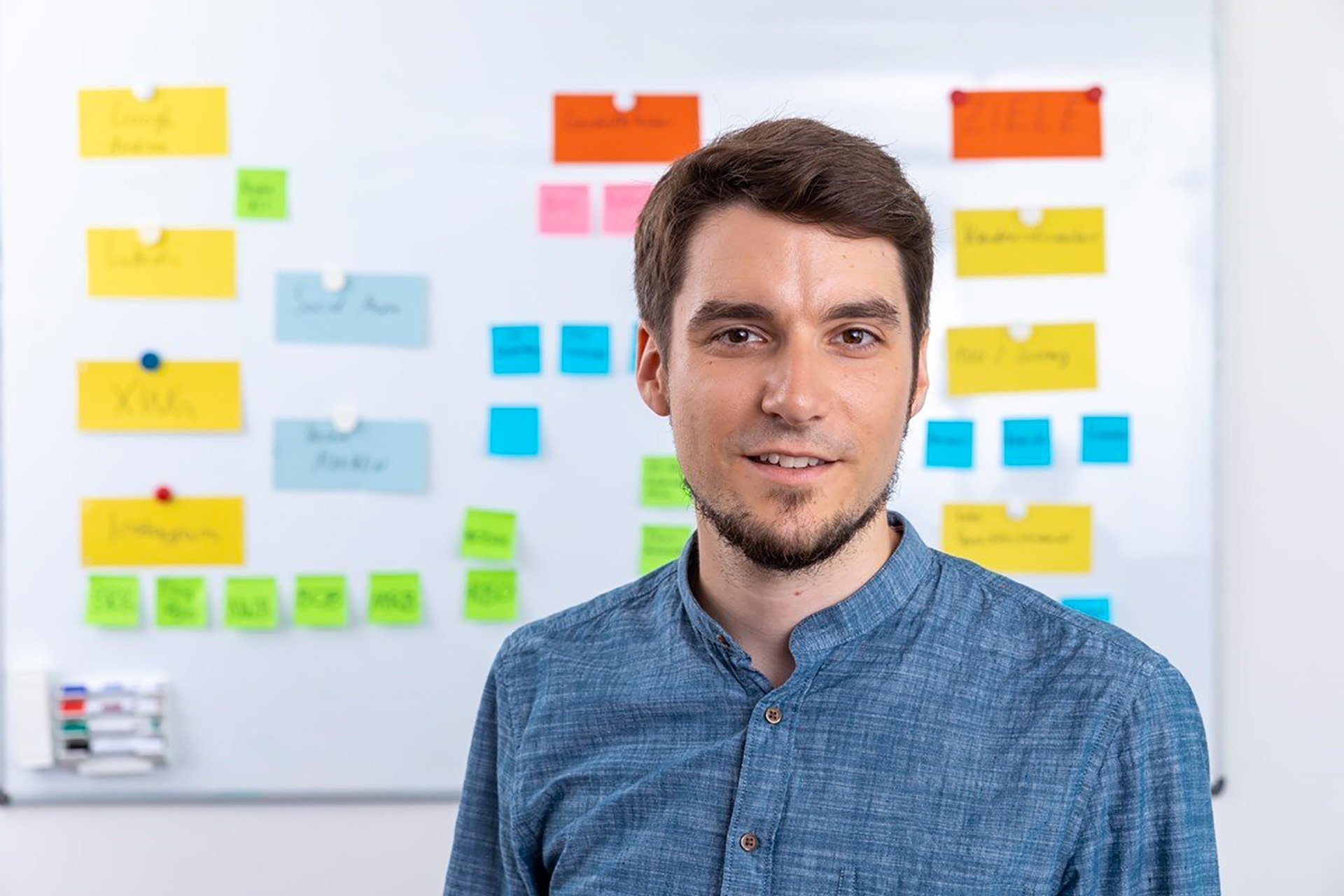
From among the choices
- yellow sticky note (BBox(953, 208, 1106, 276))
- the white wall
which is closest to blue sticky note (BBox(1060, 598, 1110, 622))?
the white wall

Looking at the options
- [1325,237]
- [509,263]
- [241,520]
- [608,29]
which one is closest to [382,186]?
[509,263]

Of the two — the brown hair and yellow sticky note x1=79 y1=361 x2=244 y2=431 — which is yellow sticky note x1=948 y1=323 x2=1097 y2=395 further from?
yellow sticky note x1=79 y1=361 x2=244 y2=431

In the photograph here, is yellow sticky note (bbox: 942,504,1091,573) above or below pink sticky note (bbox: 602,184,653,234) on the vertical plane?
below

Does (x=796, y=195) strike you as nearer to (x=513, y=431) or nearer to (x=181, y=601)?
(x=513, y=431)

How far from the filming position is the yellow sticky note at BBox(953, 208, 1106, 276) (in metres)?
1.68

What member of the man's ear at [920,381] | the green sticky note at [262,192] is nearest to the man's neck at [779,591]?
the man's ear at [920,381]

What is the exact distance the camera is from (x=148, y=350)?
1.70 m

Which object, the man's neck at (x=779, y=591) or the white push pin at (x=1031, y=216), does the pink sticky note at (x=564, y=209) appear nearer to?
the white push pin at (x=1031, y=216)

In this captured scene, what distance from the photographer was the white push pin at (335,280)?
1692 mm

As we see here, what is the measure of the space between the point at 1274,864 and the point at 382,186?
1.58 metres

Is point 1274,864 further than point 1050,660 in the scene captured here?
Yes

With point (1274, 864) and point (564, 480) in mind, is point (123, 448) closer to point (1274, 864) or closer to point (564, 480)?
point (564, 480)

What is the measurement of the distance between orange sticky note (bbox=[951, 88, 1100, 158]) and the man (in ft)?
2.28

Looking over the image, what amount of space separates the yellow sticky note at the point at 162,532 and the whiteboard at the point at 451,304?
23mm
